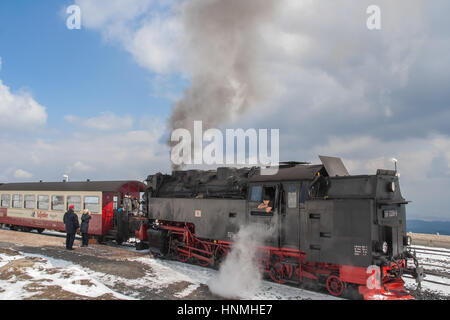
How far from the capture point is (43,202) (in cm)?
1916

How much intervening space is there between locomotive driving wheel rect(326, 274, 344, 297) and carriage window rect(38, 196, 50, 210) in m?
16.7

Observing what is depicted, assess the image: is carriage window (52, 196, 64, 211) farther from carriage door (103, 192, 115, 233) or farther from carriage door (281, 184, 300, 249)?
carriage door (281, 184, 300, 249)

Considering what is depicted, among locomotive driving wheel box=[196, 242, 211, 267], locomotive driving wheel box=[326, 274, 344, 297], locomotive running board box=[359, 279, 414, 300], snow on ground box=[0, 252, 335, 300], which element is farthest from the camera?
locomotive driving wheel box=[196, 242, 211, 267]

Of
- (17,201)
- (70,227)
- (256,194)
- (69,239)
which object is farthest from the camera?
(17,201)

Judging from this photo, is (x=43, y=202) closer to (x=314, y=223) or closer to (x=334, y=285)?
(x=314, y=223)

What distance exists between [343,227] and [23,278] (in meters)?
8.46

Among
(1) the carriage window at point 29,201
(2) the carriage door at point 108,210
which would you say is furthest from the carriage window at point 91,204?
(1) the carriage window at point 29,201

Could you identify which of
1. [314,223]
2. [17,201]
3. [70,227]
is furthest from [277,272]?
[17,201]

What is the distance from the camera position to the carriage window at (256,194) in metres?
9.48

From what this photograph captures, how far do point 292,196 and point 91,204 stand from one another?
11.9 meters

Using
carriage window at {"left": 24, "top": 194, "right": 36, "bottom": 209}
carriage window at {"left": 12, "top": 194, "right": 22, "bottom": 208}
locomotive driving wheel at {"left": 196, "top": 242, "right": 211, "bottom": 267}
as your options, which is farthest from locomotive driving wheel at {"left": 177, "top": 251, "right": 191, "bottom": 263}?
carriage window at {"left": 12, "top": 194, "right": 22, "bottom": 208}

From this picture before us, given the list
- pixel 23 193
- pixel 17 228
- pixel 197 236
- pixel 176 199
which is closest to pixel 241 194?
pixel 197 236

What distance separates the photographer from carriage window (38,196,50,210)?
61.9ft

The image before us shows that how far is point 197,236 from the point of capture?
11219 millimetres
